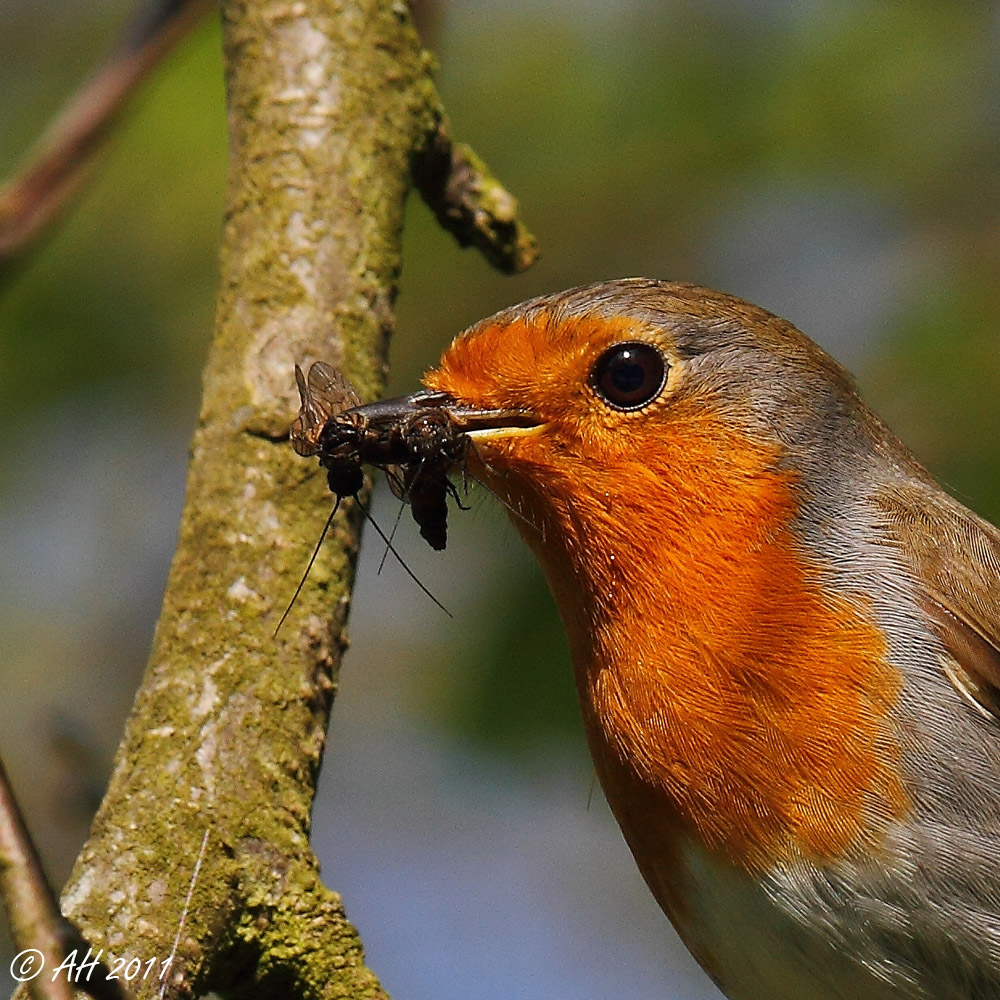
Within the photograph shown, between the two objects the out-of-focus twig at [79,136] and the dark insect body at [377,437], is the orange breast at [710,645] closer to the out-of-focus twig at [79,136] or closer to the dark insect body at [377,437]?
the dark insect body at [377,437]

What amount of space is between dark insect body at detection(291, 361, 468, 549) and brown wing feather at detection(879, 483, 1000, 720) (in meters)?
1.11

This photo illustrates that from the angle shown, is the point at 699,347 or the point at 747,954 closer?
the point at 747,954

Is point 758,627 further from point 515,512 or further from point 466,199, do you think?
point 466,199

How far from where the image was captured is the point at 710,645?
350 centimetres

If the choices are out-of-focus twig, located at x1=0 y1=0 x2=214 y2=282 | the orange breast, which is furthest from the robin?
out-of-focus twig, located at x1=0 y1=0 x2=214 y2=282

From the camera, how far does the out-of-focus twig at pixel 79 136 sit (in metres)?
2.33

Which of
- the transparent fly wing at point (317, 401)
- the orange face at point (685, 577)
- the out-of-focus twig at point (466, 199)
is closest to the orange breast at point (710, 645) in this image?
the orange face at point (685, 577)

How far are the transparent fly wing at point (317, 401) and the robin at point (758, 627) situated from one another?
0.18m

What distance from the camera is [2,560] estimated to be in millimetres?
6758

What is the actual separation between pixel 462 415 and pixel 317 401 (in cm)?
38

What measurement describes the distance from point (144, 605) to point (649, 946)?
Result: 119 inches

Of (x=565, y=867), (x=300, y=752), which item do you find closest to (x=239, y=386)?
(x=300, y=752)

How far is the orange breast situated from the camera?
3.32 metres

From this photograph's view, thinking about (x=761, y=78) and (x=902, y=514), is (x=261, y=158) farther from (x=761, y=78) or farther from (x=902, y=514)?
(x=761, y=78)
